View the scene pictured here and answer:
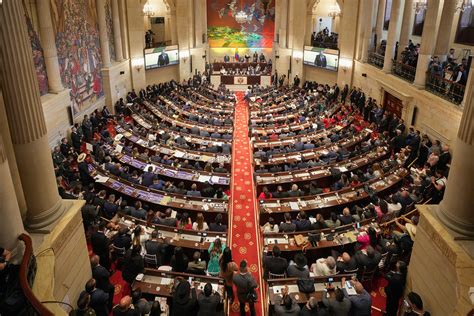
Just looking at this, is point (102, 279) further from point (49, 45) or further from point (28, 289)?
point (49, 45)

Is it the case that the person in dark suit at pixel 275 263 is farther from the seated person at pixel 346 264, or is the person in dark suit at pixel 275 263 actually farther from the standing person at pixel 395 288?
the standing person at pixel 395 288

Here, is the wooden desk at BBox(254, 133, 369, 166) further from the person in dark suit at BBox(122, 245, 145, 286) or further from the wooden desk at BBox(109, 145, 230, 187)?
the person in dark suit at BBox(122, 245, 145, 286)

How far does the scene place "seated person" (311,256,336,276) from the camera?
782 centimetres

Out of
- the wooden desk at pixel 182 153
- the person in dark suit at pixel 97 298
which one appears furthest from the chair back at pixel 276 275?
the wooden desk at pixel 182 153

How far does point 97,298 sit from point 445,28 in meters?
16.4

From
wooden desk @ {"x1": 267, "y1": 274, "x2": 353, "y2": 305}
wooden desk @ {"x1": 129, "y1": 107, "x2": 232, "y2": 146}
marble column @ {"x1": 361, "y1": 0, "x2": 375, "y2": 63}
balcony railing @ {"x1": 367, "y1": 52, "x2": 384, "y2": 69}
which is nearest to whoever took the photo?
wooden desk @ {"x1": 267, "y1": 274, "x2": 353, "y2": 305}

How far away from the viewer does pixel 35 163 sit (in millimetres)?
6070

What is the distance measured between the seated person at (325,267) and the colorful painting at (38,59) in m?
11.4

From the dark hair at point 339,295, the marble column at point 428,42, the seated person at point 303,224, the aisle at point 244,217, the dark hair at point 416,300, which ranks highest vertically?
the marble column at point 428,42

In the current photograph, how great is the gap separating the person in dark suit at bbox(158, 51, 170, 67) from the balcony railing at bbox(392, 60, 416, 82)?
14.8 m

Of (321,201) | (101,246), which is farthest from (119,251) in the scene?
(321,201)

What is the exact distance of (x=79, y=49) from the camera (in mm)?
16562

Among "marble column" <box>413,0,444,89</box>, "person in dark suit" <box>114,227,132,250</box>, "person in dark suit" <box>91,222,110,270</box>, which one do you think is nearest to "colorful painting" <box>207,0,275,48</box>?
"marble column" <box>413,0,444,89</box>

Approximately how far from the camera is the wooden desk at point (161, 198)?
10305 millimetres
